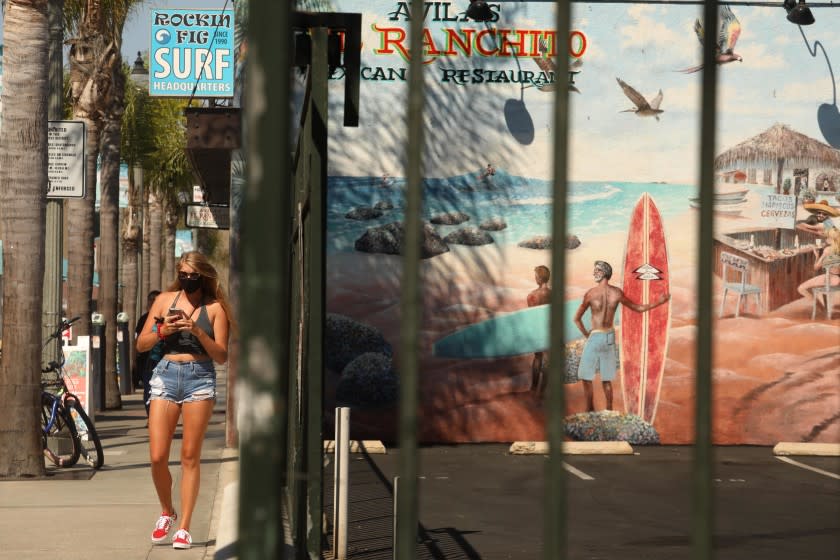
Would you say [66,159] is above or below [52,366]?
above

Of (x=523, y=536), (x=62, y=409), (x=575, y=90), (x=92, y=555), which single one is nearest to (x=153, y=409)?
(x=92, y=555)

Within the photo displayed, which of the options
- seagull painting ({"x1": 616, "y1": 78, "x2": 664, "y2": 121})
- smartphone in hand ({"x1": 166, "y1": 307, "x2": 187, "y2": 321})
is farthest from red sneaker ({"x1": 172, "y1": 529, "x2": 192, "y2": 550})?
seagull painting ({"x1": 616, "y1": 78, "x2": 664, "y2": 121})

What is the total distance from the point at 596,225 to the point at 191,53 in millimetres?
5808

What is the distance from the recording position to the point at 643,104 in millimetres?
16859

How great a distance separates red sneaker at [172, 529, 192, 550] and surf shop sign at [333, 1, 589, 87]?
9.19 meters

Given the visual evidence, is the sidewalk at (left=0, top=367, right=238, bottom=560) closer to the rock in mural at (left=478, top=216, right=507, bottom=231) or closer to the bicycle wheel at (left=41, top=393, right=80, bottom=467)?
the bicycle wheel at (left=41, top=393, right=80, bottom=467)

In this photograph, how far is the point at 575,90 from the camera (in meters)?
16.7

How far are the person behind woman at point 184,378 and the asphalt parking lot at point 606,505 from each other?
108 centimetres

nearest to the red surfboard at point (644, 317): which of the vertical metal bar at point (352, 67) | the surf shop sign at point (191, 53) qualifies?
the surf shop sign at point (191, 53)

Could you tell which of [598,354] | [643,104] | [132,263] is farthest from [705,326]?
[132,263]

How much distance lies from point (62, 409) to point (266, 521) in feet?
37.7

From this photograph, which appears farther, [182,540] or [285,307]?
[182,540]

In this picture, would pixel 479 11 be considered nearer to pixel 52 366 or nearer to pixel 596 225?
pixel 596 225

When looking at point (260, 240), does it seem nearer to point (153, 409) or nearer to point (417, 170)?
point (417, 170)
